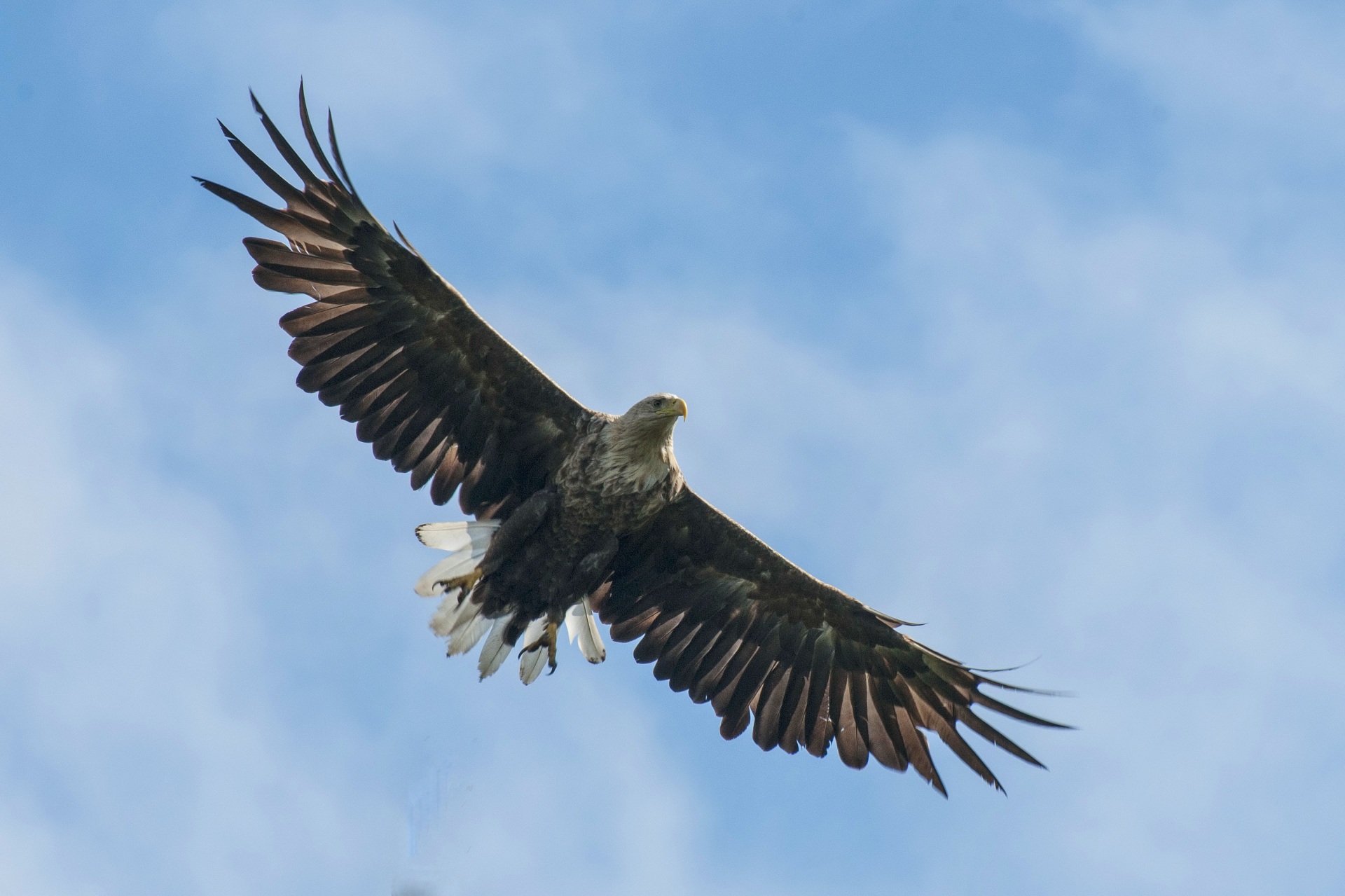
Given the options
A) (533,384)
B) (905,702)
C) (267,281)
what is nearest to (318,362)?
(267,281)

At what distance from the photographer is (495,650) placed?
1061cm

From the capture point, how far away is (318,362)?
10016 mm

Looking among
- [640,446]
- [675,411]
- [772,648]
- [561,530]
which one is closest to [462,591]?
[561,530]

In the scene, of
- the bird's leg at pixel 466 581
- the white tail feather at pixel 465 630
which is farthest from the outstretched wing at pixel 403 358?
the white tail feather at pixel 465 630

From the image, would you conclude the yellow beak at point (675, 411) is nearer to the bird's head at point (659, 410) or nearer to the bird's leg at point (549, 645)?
the bird's head at point (659, 410)

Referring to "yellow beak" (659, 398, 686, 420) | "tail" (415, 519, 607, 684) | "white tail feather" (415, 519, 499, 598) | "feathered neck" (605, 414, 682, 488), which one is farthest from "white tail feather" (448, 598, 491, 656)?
"yellow beak" (659, 398, 686, 420)

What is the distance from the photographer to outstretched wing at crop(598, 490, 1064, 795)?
10773 millimetres

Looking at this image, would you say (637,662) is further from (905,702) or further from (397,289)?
(397,289)

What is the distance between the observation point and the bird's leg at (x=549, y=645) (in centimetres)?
1079

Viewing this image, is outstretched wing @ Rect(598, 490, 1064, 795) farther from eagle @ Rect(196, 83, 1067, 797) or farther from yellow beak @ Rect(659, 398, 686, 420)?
yellow beak @ Rect(659, 398, 686, 420)

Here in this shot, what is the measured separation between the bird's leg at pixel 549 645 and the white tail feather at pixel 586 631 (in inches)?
4.8

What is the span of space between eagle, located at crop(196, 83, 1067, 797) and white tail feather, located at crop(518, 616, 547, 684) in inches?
0.4

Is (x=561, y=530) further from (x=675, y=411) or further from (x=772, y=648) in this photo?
(x=772, y=648)

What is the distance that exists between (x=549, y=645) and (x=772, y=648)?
→ 63.2 inches
